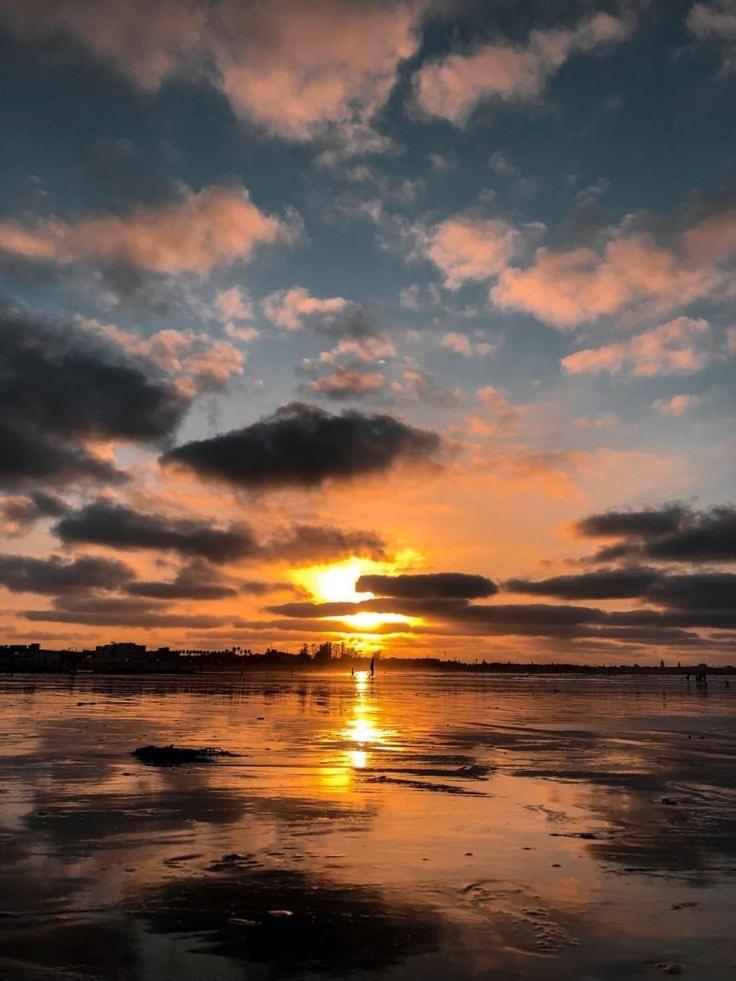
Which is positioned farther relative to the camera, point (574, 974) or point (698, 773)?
point (698, 773)

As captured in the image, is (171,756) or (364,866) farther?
(171,756)

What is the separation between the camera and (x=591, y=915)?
11.0 metres

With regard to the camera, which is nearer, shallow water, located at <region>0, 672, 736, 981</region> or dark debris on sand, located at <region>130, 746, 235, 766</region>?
shallow water, located at <region>0, 672, 736, 981</region>

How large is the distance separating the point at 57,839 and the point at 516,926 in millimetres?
9218

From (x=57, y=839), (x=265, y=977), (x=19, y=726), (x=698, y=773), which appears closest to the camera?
(x=265, y=977)

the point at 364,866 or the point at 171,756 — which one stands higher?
the point at 364,866

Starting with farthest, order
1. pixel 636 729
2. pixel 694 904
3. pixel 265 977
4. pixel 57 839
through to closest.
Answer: pixel 636 729 < pixel 57 839 < pixel 694 904 < pixel 265 977

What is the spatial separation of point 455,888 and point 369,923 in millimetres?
2188

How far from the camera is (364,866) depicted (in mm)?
13406

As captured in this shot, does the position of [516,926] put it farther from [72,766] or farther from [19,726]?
[19,726]

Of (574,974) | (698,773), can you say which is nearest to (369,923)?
(574,974)

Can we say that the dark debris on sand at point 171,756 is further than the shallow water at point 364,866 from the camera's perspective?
Yes

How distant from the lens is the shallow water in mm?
9375

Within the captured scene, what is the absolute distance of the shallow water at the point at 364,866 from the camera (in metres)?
9.38
